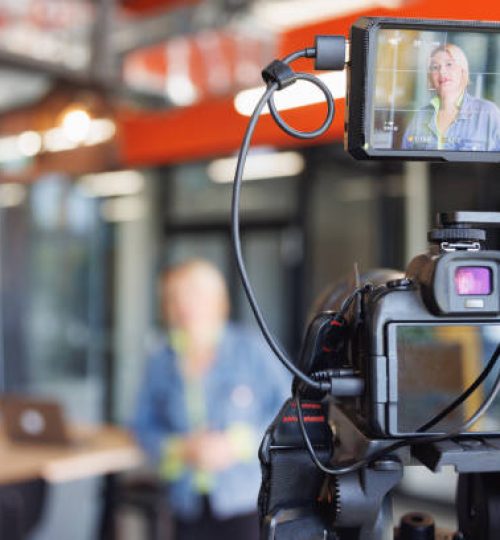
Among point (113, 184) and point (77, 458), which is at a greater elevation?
point (113, 184)

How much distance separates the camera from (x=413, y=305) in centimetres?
75

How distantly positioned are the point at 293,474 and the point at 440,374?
207 mm

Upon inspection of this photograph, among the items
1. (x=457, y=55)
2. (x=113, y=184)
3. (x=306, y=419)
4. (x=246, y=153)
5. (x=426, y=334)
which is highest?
(x=113, y=184)

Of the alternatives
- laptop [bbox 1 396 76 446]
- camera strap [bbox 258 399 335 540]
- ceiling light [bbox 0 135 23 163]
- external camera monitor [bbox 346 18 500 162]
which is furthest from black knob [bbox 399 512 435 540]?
ceiling light [bbox 0 135 23 163]

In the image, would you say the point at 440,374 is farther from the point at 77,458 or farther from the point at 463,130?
the point at 77,458

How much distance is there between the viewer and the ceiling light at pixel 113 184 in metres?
6.72

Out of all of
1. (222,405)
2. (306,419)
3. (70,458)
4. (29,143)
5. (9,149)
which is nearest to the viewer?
(306,419)

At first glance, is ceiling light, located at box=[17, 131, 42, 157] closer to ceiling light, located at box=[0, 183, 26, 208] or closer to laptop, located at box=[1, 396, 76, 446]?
laptop, located at box=[1, 396, 76, 446]

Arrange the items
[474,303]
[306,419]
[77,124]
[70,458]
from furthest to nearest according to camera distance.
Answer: [77,124], [70,458], [306,419], [474,303]

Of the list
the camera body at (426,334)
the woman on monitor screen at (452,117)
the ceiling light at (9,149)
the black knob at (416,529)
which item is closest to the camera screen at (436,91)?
the woman on monitor screen at (452,117)

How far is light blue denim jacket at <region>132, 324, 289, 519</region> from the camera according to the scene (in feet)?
8.69

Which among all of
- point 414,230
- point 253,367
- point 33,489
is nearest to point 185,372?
point 253,367

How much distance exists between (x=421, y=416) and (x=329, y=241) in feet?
15.1

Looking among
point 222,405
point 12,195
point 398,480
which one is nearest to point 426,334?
point 398,480
